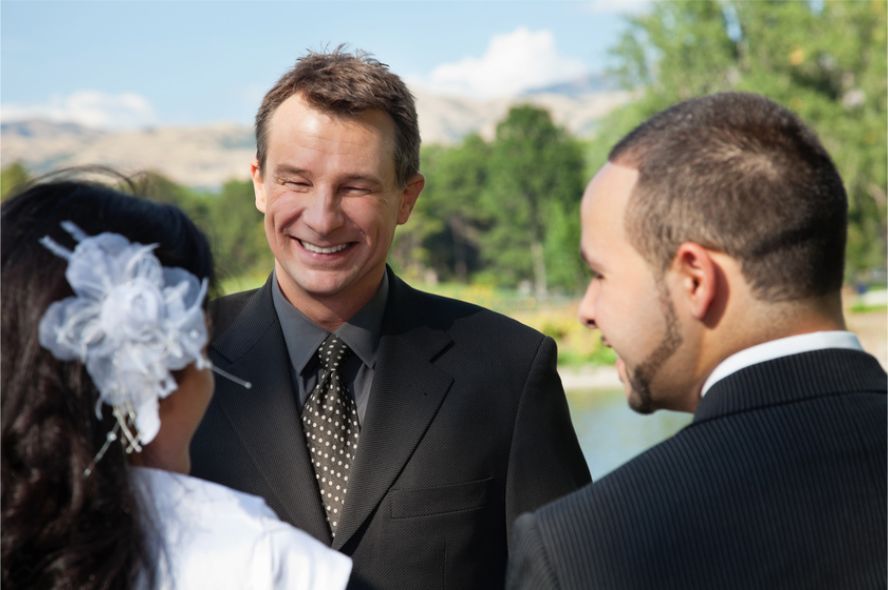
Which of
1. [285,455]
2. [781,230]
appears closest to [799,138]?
[781,230]

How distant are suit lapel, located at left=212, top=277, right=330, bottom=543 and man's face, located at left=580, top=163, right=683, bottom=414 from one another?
109cm

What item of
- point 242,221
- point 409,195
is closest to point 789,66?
point 409,195

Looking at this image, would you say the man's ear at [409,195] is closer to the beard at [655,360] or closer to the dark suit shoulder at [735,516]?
the beard at [655,360]

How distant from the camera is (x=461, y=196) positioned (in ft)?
266

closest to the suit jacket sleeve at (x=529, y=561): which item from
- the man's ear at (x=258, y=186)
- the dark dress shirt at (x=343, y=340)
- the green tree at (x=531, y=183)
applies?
the dark dress shirt at (x=343, y=340)

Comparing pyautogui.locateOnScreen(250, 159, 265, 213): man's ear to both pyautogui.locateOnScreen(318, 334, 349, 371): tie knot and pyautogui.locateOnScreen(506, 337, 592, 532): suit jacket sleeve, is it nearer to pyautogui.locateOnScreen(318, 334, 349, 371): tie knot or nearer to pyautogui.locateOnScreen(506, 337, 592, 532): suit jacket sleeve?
pyautogui.locateOnScreen(318, 334, 349, 371): tie knot

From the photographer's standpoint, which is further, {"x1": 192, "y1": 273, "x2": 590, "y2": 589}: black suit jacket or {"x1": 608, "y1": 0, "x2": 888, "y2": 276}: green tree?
{"x1": 608, "y1": 0, "x2": 888, "y2": 276}: green tree

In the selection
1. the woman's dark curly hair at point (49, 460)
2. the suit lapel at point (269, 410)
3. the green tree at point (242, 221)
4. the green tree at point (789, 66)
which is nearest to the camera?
the woman's dark curly hair at point (49, 460)

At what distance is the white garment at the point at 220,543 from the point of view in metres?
1.71

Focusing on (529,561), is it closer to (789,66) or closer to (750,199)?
(750,199)

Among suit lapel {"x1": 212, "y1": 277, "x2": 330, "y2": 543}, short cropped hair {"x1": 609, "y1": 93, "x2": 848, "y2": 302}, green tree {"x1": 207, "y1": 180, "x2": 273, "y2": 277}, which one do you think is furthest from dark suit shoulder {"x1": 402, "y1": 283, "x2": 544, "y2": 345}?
green tree {"x1": 207, "y1": 180, "x2": 273, "y2": 277}

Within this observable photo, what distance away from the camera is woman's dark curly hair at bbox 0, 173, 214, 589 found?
5.41 ft

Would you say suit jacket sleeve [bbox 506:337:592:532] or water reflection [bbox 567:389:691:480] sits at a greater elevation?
suit jacket sleeve [bbox 506:337:592:532]

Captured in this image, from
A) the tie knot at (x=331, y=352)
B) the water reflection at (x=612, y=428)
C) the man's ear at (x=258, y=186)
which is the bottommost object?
the water reflection at (x=612, y=428)
